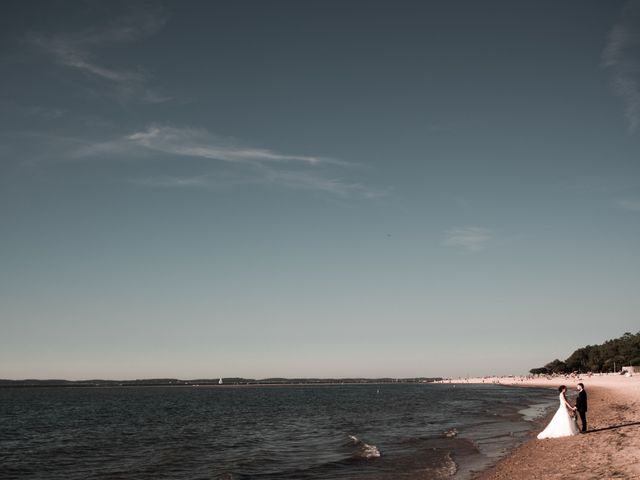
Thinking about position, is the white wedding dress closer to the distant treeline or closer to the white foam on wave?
the white foam on wave

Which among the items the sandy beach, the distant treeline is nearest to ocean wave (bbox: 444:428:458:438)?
the sandy beach

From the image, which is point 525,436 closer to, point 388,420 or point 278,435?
point 278,435

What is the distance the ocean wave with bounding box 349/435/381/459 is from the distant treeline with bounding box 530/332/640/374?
366ft

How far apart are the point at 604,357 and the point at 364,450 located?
493 feet

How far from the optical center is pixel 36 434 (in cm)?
4600

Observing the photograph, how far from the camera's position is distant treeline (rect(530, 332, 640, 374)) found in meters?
136

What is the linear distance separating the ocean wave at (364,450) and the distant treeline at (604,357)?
366 ft

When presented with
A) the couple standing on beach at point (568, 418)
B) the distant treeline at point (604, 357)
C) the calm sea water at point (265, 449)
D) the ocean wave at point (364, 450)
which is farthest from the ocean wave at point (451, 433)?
the distant treeline at point (604, 357)

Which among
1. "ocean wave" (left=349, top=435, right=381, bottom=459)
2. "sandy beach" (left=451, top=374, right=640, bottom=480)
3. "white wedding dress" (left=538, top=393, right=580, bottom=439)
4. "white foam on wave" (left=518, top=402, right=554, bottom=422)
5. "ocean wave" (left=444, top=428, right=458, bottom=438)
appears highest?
"white wedding dress" (left=538, top=393, right=580, bottom=439)

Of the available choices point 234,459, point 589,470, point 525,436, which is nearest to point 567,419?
point 589,470

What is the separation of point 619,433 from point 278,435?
82.2 feet

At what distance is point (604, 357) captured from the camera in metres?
155

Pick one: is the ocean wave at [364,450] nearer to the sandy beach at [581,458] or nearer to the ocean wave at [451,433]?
the ocean wave at [451,433]

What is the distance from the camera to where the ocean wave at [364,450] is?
2907 centimetres
